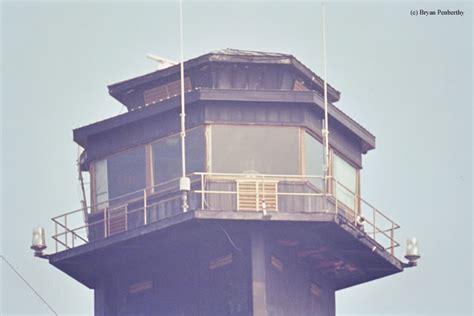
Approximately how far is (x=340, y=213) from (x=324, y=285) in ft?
13.5

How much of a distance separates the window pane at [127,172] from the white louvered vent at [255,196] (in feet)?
12.9

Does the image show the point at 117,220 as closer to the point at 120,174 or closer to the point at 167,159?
the point at 120,174

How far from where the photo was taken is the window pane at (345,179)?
3516 inches

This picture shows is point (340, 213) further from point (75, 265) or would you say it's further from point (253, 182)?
point (75, 265)

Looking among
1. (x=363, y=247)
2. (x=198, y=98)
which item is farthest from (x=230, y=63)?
(x=363, y=247)

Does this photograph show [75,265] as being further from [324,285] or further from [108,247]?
[324,285]

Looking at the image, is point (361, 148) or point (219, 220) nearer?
point (219, 220)

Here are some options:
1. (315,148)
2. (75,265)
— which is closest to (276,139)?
(315,148)

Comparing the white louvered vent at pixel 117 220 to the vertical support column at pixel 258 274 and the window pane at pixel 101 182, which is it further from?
the vertical support column at pixel 258 274

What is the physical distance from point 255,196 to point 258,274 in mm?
2553

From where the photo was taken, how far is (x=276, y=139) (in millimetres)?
87750

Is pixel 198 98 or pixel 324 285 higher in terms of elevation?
pixel 198 98

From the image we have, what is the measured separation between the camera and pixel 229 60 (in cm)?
8862

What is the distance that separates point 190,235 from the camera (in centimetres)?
8662
